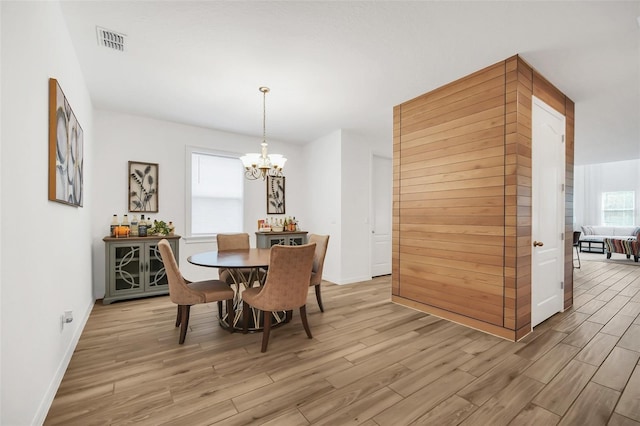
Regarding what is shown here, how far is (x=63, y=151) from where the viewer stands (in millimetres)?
2156

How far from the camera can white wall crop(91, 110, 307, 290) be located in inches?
165

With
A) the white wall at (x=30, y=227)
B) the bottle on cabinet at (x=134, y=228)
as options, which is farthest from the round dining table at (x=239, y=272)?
the bottle on cabinet at (x=134, y=228)

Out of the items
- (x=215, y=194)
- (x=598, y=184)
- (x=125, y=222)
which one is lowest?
(x=125, y=222)

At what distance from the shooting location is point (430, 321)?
3.24 meters

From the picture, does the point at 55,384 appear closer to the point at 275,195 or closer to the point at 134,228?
the point at 134,228

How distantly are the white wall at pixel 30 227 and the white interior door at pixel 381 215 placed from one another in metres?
4.58

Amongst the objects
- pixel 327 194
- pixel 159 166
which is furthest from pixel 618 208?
pixel 159 166

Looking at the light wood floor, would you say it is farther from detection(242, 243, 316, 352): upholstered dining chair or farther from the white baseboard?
detection(242, 243, 316, 352): upholstered dining chair

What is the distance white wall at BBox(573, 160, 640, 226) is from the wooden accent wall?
27.6 ft

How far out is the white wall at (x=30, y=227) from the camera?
51.0 inches

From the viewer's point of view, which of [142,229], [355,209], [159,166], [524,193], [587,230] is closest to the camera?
[524,193]

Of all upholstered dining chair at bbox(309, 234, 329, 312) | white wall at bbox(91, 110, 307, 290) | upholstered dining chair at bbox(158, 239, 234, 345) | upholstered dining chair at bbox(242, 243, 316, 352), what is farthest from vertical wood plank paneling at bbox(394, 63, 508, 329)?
white wall at bbox(91, 110, 307, 290)

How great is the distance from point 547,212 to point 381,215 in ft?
9.76

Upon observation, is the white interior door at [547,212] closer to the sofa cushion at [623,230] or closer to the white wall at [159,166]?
the white wall at [159,166]
